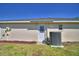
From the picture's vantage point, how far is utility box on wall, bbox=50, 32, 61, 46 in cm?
2562

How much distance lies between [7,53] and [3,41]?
0.19 metres

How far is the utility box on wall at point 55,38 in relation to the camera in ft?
84.1

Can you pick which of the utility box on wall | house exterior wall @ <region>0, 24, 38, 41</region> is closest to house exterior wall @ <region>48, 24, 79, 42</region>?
the utility box on wall

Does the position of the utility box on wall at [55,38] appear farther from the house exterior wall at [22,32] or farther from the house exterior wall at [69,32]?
the house exterior wall at [22,32]

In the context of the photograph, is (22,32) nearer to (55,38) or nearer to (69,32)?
(55,38)

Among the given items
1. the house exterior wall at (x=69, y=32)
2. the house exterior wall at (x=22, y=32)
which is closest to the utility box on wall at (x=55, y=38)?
the house exterior wall at (x=69, y=32)

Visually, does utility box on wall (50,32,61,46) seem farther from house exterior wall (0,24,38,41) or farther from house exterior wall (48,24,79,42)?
house exterior wall (0,24,38,41)

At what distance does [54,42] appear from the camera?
2566 centimetres

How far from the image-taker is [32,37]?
84.1 ft

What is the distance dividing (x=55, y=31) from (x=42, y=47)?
306 mm

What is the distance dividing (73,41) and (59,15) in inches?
17.3

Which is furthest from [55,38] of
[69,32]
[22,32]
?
[22,32]

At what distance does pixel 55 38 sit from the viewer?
84.1 feet

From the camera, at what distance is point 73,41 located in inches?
1009
